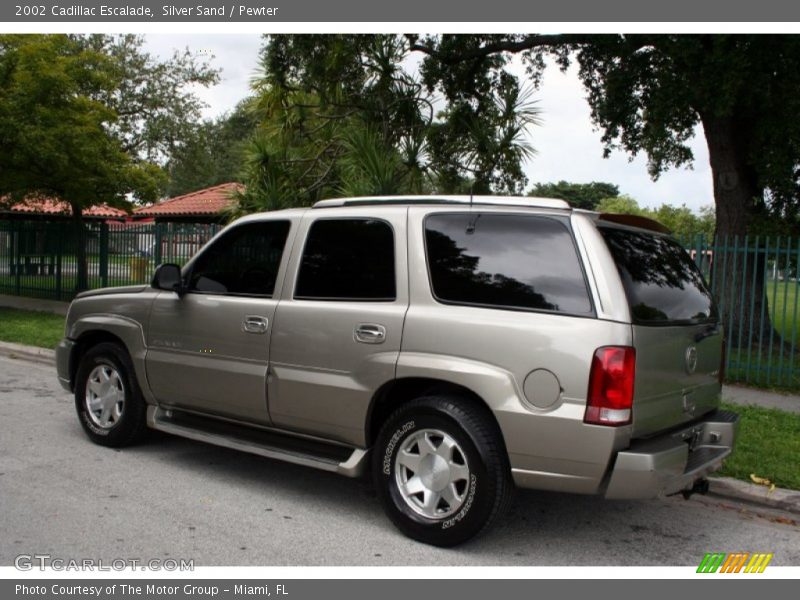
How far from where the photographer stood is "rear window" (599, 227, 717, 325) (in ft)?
14.3

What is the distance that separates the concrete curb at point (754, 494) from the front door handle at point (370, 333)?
2.80m

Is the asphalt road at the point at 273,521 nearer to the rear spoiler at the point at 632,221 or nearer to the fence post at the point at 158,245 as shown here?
the rear spoiler at the point at 632,221

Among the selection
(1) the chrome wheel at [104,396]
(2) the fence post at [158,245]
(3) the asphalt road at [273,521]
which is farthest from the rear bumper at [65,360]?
(2) the fence post at [158,245]

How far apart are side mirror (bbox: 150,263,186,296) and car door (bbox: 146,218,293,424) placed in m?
0.07

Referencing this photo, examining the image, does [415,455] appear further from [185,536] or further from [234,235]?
[234,235]

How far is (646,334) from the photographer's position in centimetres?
423

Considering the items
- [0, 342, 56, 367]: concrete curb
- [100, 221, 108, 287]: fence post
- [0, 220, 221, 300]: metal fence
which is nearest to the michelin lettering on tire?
[0, 342, 56, 367]: concrete curb

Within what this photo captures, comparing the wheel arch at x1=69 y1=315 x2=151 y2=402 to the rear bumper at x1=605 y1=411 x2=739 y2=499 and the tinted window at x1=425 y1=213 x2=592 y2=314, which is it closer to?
the tinted window at x1=425 y1=213 x2=592 y2=314

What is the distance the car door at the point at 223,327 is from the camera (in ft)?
17.7

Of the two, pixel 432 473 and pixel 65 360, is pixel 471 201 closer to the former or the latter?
pixel 432 473

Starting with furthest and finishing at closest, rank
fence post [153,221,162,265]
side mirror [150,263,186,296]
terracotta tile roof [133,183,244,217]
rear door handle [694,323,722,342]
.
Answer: terracotta tile roof [133,183,244,217] → fence post [153,221,162,265] → side mirror [150,263,186,296] → rear door handle [694,323,722,342]

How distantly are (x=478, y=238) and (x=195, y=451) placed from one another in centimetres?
329

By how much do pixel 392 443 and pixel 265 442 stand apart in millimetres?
1093

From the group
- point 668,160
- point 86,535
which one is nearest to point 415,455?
point 86,535
